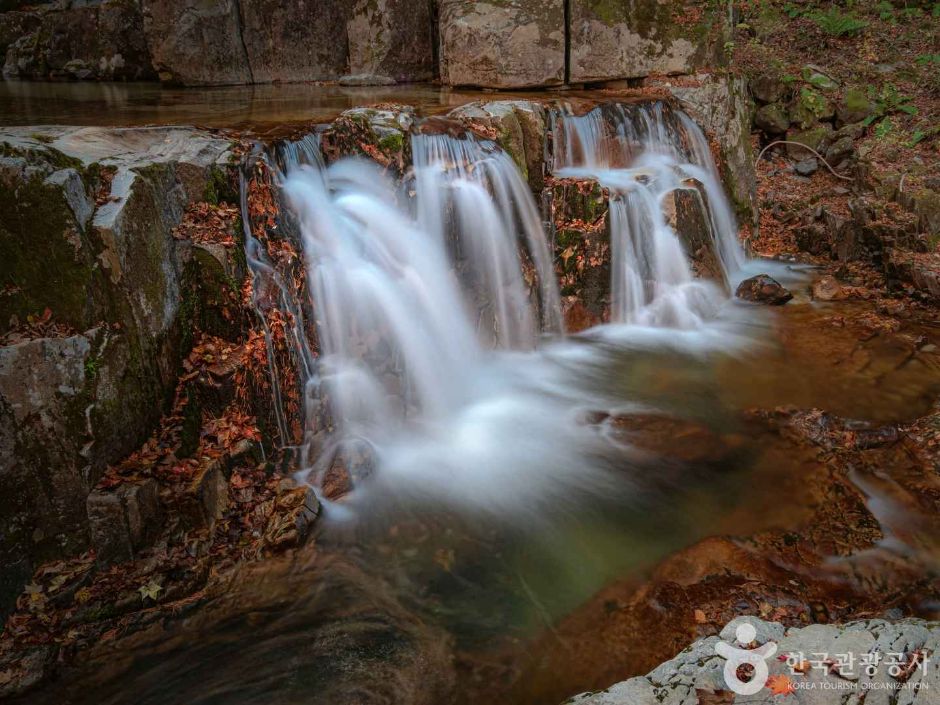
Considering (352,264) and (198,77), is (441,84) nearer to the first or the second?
(198,77)

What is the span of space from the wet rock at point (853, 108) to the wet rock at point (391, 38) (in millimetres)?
7243

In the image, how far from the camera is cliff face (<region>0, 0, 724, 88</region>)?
30.9ft

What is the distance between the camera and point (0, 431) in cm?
353

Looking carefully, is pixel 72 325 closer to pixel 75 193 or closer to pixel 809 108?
pixel 75 193

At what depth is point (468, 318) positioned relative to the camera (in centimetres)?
688

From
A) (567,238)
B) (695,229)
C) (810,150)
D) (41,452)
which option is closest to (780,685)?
(41,452)

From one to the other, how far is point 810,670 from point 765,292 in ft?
22.6

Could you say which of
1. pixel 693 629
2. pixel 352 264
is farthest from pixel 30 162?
pixel 693 629

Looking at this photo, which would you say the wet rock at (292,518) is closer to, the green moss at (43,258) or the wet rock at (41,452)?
the wet rock at (41,452)

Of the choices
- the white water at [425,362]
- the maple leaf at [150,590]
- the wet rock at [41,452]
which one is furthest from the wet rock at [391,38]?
the maple leaf at [150,590]

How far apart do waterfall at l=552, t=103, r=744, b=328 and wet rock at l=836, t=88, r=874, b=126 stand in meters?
3.77
